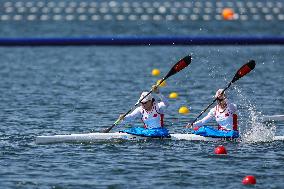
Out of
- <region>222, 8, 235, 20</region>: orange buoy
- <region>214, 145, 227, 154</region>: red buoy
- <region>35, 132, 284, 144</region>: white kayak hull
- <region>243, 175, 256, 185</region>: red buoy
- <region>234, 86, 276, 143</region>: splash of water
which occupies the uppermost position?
<region>222, 8, 235, 20</region>: orange buoy

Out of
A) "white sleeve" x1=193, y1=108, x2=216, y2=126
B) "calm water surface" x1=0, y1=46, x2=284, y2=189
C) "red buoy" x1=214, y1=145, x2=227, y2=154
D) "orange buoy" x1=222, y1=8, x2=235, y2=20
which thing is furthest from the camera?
"orange buoy" x1=222, y1=8, x2=235, y2=20

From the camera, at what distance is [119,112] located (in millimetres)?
36625

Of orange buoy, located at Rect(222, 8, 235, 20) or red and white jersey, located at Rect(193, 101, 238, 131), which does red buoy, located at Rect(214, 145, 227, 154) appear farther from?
orange buoy, located at Rect(222, 8, 235, 20)

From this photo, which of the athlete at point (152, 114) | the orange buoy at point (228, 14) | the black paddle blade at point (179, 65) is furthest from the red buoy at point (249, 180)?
the orange buoy at point (228, 14)

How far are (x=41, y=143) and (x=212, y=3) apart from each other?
84315 mm

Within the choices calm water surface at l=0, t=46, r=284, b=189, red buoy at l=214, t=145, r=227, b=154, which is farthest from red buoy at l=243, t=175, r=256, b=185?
red buoy at l=214, t=145, r=227, b=154

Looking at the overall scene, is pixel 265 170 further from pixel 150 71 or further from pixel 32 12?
pixel 32 12

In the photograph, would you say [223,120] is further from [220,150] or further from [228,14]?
[228,14]

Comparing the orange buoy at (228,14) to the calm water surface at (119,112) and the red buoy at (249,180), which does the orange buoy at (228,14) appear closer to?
the calm water surface at (119,112)

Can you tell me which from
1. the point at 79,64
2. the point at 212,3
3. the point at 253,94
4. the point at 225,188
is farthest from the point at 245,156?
the point at 212,3

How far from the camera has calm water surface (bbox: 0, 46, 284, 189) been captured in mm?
24500

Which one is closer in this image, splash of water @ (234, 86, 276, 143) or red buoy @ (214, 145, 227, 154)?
red buoy @ (214, 145, 227, 154)

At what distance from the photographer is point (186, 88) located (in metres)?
44.5

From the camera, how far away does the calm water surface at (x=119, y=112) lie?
24500 millimetres
